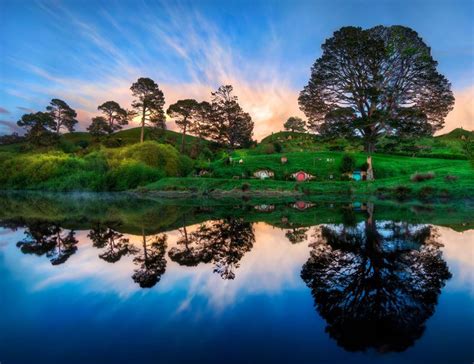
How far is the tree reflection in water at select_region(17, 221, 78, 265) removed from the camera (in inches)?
436

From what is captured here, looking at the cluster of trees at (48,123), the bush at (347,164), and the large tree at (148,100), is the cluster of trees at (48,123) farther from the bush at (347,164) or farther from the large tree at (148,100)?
the bush at (347,164)

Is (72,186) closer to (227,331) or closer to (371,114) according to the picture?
(371,114)

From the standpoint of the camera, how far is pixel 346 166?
55.2 m

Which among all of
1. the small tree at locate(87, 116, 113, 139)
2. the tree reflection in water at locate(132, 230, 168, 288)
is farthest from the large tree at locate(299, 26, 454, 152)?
the small tree at locate(87, 116, 113, 139)

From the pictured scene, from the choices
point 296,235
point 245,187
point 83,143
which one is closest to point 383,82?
point 245,187

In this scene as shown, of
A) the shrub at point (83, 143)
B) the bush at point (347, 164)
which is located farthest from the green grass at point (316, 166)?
the shrub at point (83, 143)

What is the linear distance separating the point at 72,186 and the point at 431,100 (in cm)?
6813

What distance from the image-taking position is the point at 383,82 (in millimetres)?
46250

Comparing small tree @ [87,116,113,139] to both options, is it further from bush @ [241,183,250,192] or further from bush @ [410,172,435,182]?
bush @ [410,172,435,182]

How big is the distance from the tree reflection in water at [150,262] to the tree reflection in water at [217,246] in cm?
57

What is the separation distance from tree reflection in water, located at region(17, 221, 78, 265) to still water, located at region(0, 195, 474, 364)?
11cm

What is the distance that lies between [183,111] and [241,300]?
8909 centimetres

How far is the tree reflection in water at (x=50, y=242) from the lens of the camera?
1107 centimetres

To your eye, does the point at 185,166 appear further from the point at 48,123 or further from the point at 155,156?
the point at 48,123
